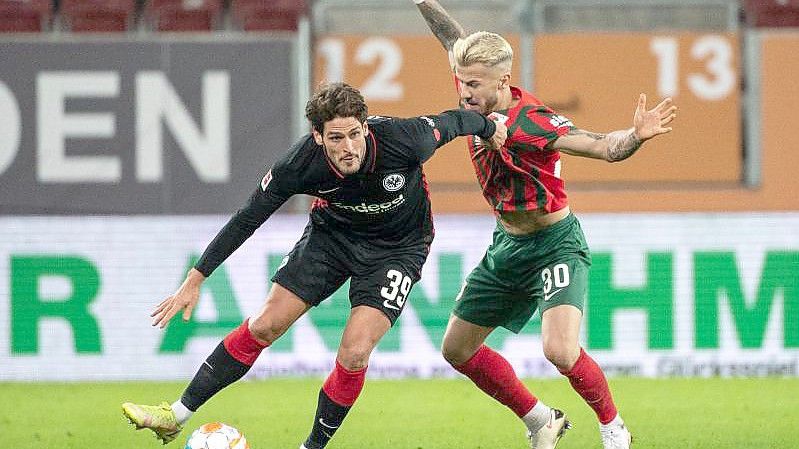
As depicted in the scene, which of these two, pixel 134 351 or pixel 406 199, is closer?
pixel 406 199

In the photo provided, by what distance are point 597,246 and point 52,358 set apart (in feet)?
13.2

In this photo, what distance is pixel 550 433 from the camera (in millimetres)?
6102

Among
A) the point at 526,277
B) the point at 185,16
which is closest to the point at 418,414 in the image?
the point at 526,277

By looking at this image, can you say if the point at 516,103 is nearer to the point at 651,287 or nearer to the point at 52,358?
the point at 651,287

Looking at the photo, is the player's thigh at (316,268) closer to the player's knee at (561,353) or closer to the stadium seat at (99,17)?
the player's knee at (561,353)

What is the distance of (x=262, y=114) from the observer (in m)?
10.5

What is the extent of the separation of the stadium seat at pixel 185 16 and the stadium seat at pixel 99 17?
19 centimetres

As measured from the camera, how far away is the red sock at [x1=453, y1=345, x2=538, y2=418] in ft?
19.9

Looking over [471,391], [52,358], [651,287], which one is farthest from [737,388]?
[52,358]

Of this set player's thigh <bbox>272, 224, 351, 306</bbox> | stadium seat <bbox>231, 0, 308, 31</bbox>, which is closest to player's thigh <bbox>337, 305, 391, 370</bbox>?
player's thigh <bbox>272, 224, 351, 306</bbox>

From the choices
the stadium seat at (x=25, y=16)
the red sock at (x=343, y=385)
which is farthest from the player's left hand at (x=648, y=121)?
the stadium seat at (x=25, y=16)

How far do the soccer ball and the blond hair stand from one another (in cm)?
185

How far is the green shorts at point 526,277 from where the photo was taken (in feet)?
18.7

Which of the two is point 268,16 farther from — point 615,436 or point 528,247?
point 615,436
